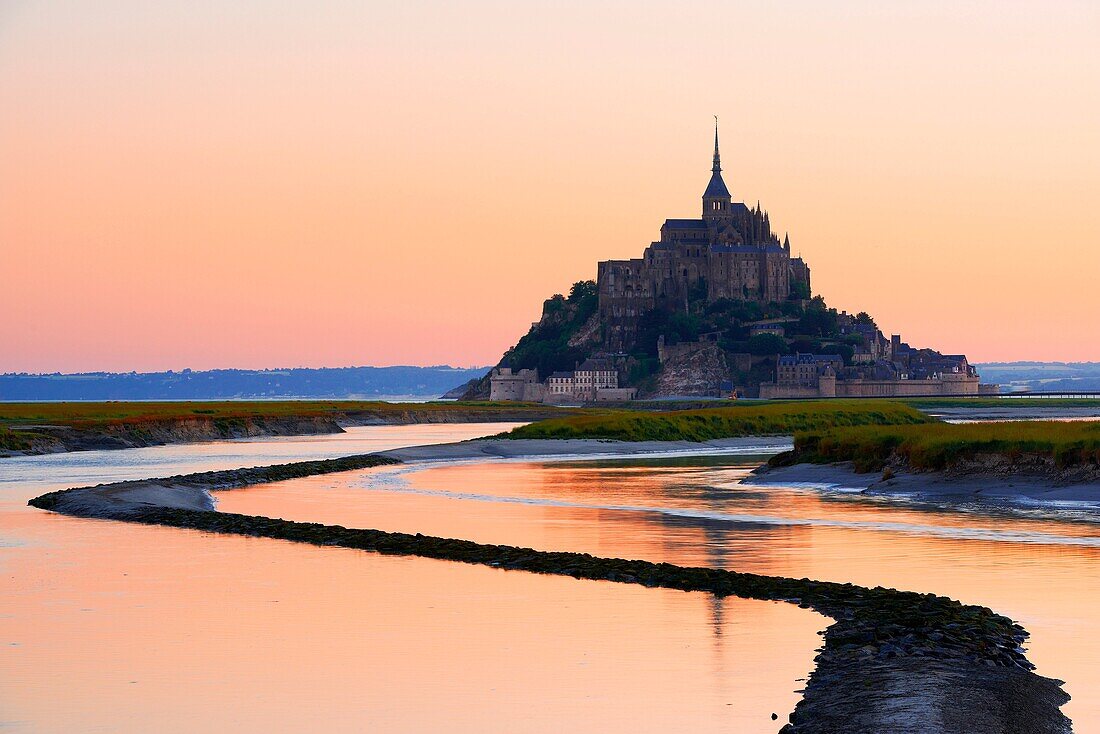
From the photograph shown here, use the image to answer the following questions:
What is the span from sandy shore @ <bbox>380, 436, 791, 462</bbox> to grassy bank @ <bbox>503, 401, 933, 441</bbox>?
182 centimetres

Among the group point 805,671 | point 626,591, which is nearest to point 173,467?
point 626,591

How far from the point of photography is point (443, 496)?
1693 inches

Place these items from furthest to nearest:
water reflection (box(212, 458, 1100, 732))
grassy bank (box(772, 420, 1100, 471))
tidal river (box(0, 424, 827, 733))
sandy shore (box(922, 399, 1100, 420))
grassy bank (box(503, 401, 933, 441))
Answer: sandy shore (box(922, 399, 1100, 420)), grassy bank (box(503, 401, 933, 441)), grassy bank (box(772, 420, 1100, 471)), water reflection (box(212, 458, 1100, 732)), tidal river (box(0, 424, 827, 733))

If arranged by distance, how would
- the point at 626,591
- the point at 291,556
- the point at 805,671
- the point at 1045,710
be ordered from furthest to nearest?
the point at 291,556
the point at 626,591
the point at 805,671
the point at 1045,710

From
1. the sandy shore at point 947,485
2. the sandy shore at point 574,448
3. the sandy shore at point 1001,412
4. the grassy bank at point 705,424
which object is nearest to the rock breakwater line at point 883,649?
the sandy shore at point 947,485

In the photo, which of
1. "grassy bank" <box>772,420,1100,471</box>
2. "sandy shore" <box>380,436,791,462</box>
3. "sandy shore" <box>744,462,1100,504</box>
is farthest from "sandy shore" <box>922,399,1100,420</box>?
"sandy shore" <box>744,462,1100,504</box>

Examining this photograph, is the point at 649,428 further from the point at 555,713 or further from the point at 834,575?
Answer: the point at 555,713

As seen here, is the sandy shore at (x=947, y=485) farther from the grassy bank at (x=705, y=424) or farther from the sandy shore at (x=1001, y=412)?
the sandy shore at (x=1001, y=412)

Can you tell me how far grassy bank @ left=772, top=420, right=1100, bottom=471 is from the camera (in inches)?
1592

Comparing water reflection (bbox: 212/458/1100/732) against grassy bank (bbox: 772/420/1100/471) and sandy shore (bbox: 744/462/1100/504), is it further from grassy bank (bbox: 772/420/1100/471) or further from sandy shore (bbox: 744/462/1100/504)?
grassy bank (bbox: 772/420/1100/471)

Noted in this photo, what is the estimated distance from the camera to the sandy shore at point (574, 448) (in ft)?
220

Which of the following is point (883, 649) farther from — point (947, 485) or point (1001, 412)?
point (1001, 412)

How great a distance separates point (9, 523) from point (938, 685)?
968 inches

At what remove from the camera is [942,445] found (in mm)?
43344
